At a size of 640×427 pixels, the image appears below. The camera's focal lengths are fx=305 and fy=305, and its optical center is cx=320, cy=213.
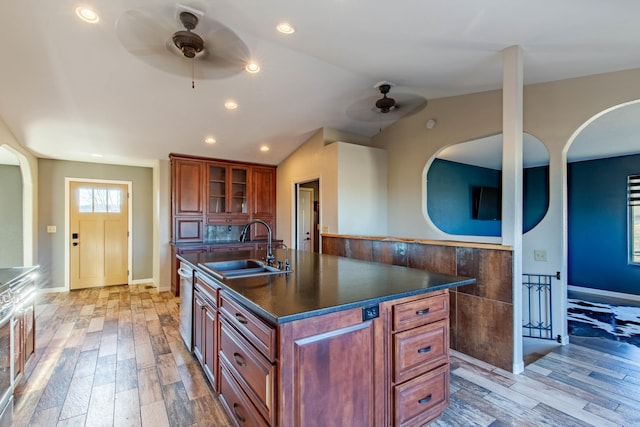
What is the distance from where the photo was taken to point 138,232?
5871 mm

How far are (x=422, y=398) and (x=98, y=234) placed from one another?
19.9 ft

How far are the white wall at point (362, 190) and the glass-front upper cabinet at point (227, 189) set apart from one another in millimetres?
2285

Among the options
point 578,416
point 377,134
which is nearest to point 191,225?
point 377,134

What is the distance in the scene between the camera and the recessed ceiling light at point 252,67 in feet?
10.1

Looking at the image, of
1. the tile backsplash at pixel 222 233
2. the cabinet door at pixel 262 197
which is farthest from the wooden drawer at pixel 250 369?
the cabinet door at pixel 262 197

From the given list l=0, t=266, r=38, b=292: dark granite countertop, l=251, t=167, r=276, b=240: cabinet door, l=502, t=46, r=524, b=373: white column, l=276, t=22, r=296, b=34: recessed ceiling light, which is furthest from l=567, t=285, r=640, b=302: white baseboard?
l=0, t=266, r=38, b=292: dark granite countertop

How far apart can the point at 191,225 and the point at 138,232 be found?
1.32 metres

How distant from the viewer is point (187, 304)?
2.79 meters

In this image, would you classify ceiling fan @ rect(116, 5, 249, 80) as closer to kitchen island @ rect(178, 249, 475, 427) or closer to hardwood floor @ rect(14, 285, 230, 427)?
kitchen island @ rect(178, 249, 475, 427)

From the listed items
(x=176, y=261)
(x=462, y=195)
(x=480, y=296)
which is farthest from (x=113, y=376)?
(x=462, y=195)

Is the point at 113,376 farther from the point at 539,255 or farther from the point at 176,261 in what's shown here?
the point at 539,255

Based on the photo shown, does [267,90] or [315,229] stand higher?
[267,90]

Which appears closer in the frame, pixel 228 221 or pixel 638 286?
pixel 638 286

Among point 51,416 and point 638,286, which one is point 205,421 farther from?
point 638,286
